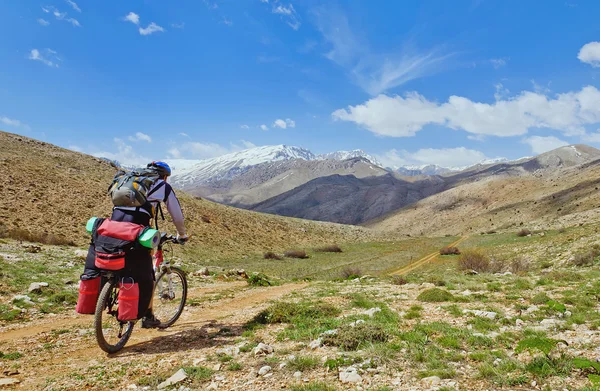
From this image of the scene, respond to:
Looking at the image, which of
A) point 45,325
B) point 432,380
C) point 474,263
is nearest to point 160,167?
point 45,325

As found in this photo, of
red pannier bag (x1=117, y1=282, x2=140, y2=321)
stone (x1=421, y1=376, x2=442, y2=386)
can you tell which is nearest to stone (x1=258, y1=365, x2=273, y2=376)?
stone (x1=421, y1=376, x2=442, y2=386)

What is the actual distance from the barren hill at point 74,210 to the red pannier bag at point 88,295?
27322 mm

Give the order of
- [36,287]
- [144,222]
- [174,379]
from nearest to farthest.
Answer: [174,379] < [144,222] < [36,287]

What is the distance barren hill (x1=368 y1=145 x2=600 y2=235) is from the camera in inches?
3191

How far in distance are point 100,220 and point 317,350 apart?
521cm

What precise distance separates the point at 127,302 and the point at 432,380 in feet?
18.9

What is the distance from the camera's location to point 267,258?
49.6m

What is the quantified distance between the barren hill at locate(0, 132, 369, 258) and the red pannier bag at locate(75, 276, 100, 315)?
89.6 ft

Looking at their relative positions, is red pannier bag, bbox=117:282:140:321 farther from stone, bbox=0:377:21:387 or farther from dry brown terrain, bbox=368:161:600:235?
dry brown terrain, bbox=368:161:600:235

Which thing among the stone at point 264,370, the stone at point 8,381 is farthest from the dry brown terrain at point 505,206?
the stone at point 8,381

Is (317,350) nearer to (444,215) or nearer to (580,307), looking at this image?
(580,307)

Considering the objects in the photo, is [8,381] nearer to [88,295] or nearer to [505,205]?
[88,295]

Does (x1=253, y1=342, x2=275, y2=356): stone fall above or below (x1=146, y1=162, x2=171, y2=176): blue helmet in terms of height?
below

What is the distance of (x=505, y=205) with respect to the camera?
11831cm
